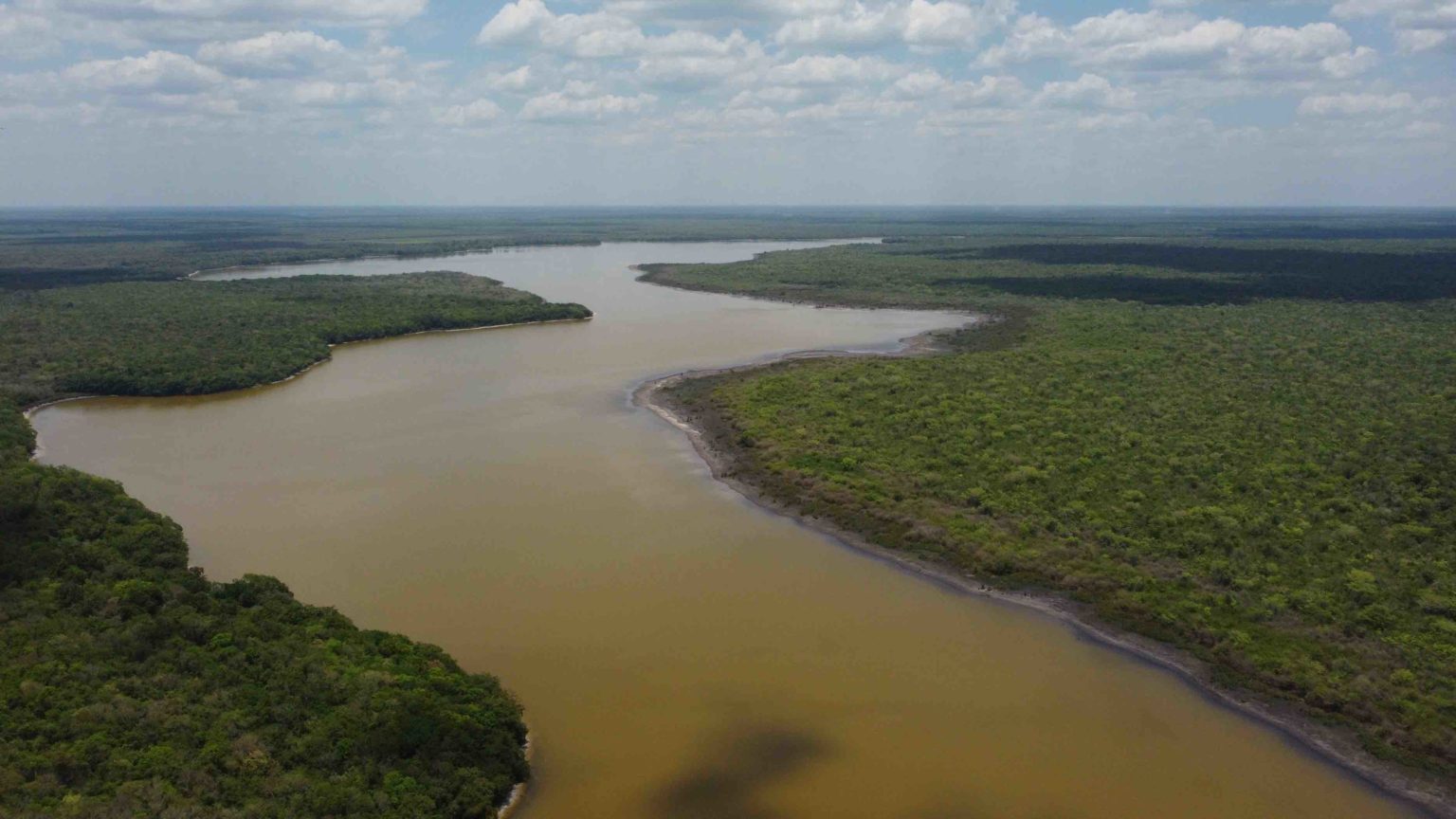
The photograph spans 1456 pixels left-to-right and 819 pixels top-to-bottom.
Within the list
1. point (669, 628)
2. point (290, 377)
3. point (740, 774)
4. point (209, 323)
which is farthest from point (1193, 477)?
point (209, 323)

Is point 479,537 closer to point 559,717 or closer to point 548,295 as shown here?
point 559,717

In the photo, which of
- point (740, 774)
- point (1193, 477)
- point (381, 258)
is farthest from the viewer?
point (381, 258)

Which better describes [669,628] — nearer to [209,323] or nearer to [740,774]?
Result: [740,774]

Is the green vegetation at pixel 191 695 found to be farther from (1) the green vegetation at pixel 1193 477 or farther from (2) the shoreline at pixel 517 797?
(1) the green vegetation at pixel 1193 477

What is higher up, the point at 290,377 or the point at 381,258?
the point at 381,258

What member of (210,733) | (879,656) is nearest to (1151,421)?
(879,656)

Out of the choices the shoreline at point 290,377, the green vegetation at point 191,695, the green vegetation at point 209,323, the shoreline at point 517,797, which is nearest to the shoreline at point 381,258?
the green vegetation at point 209,323

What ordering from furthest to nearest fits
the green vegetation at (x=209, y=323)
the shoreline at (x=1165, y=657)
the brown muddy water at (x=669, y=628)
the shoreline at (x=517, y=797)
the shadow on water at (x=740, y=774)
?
the green vegetation at (x=209, y=323) → the brown muddy water at (x=669, y=628) → the shoreline at (x=1165, y=657) → the shadow on water at (x=740, y=774) → the shoreline at (x=517, y=797)
